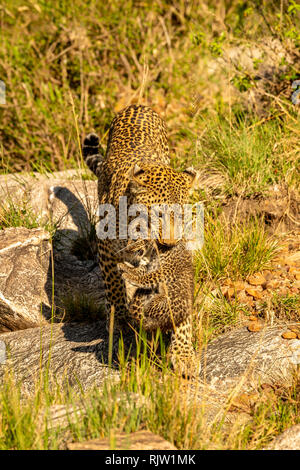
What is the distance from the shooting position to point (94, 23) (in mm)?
10594

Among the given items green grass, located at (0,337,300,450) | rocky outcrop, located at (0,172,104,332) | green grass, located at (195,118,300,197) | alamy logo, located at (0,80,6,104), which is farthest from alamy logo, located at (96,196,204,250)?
alamy logo, located at (0,80,6,104)

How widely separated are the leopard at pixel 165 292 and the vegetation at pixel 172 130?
19 cm

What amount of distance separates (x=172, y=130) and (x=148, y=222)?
4.90 meters

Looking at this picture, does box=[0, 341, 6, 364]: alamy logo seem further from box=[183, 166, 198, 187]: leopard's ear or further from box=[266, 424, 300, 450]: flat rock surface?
box=[266, 424, 300, 450]: flat rock surface

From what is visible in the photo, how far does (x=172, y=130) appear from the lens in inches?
395

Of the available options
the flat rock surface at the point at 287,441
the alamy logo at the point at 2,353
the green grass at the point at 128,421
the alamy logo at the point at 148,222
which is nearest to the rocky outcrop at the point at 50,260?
the alamy logo at the point at 2,353

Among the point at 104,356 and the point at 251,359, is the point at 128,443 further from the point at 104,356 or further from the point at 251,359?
the point at 104,356

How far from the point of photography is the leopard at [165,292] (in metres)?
4.96

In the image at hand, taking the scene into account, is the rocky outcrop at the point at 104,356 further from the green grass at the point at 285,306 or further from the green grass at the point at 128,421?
the green grass at the point at 128,421

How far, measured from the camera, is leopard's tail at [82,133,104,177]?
294 inches

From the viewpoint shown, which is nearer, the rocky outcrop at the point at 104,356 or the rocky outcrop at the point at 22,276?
the rocky outcrop at the point at 104,356

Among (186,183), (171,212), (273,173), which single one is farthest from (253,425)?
(273,173)

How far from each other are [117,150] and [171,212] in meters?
1.67

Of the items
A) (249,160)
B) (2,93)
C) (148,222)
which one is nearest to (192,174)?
(148,222)
